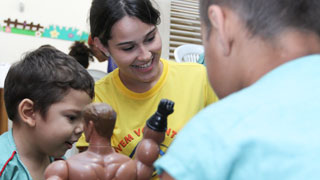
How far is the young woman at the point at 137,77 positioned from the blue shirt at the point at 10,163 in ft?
0.93

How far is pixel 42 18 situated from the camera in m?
3.06

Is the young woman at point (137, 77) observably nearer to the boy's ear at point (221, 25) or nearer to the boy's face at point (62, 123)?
the boy's face at point (62, 123)

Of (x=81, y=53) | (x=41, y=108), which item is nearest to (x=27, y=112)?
(x=41, y=108)

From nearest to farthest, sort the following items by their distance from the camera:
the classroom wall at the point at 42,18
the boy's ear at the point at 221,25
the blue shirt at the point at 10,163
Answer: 1. the boy's ear at the point at 221,25
2. the blue shirt at the point at 10,163
3. the classroom wall at the point at 42,18

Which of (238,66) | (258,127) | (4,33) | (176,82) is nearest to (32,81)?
(176,82)

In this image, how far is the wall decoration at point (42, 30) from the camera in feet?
9.66

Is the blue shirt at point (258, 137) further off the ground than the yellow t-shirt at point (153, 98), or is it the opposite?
the blue shirt at point (258, 137)

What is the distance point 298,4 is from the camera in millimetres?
524

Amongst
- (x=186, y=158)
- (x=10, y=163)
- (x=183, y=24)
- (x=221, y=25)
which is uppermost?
(x=221, y=25)

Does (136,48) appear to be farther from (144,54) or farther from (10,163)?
(10,163)

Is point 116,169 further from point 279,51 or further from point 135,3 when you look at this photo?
point 135,3

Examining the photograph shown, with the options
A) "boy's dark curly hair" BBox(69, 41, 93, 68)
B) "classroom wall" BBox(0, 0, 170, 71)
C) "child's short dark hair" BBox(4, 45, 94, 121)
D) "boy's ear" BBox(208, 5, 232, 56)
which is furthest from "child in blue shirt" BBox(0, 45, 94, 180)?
"classroom wall" BBox(0, 0, 170, 71)

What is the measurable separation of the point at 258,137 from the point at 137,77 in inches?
31.8

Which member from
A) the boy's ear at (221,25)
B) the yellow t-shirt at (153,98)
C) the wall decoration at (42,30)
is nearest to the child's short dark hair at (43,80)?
the yellow t-shirt at (153,98)
